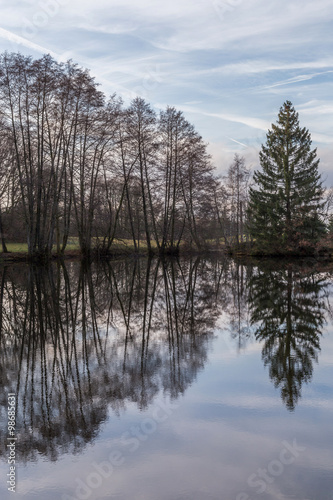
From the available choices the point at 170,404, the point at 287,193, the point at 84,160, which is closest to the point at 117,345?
the point at 170,404

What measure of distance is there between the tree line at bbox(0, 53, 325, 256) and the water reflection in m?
17.0

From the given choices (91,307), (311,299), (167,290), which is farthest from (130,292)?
(311,299)

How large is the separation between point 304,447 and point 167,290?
11687 mm

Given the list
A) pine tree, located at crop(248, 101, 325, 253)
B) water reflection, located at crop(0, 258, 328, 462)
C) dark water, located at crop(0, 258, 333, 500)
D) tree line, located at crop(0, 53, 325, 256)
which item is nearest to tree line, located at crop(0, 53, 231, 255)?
tree line, located at crop(0, 53, 325, 256)

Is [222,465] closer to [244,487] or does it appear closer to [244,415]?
[244,487]

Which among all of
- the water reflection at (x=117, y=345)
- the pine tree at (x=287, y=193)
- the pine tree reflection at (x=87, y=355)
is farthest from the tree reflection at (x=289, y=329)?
the pine tree at (x=287, y=193)

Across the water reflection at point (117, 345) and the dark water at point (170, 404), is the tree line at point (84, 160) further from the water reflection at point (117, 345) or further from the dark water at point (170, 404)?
the dark water at point (170, 404)

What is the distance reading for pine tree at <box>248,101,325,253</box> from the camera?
126 ft

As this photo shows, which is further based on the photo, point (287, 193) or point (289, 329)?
point (287, 193)

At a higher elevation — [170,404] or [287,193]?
[287,193]

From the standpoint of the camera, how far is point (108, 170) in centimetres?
4016

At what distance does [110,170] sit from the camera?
40250 mm

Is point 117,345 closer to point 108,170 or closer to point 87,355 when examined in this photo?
point 87,355

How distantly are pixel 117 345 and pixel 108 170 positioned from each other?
33.6 metres
